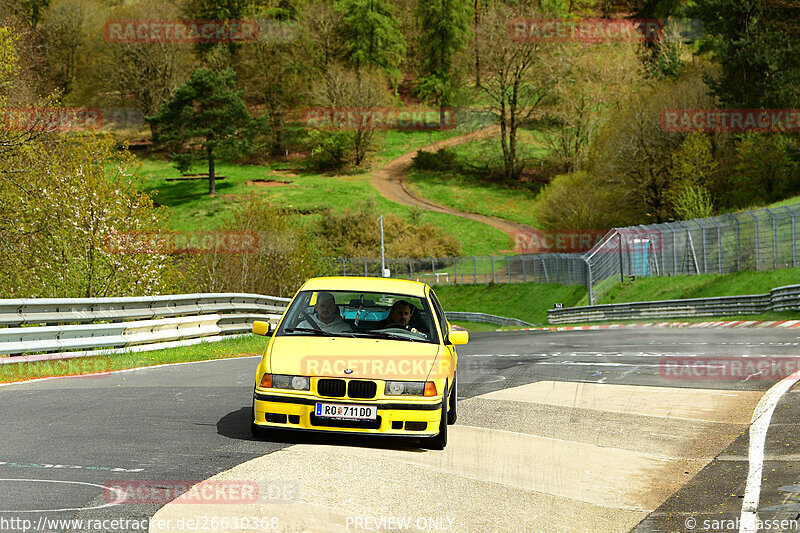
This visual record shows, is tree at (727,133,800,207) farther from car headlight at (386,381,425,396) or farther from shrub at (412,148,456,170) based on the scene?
car headlight at (386,381,425,396)

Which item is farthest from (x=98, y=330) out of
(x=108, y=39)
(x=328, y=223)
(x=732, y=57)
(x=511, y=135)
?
(x=108, y=39)

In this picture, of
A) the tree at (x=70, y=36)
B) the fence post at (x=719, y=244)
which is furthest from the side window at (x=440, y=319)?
the tree at (x=70, y=36)

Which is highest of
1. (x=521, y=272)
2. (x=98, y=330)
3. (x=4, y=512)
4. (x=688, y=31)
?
(x=688, y=31)

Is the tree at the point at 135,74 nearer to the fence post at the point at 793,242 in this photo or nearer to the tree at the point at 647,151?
the tree at the point at 647,151

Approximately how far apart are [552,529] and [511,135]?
95.8 meters

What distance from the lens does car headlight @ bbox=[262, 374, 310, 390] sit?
7.65 meters

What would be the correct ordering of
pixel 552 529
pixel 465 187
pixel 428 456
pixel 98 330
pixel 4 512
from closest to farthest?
pixel 4 512, pixel 552 529, pixel 428 456, pixel 98 330, pixel 465 187

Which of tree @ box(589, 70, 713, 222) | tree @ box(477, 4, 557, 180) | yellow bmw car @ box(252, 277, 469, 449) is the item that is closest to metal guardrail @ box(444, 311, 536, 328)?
tree @ box(589, 70, 713, 222)

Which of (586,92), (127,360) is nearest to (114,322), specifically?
(127,360)

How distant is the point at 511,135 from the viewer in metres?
99.5

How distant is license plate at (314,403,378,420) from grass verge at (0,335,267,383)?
6778 millimetres

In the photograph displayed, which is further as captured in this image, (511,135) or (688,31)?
(511,135)

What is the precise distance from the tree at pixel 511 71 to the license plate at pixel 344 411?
290 feet

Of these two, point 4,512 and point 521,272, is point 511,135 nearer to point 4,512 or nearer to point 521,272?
point 521,272
